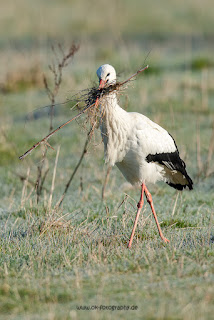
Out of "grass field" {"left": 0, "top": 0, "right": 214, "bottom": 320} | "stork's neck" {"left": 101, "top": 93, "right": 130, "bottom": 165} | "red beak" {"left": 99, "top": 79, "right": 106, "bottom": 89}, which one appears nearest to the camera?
"grass field" {"left": 0, "top": 0, "right": 214, "bottom": 320}

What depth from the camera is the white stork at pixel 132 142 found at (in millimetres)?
4711

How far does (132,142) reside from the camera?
4820 mm

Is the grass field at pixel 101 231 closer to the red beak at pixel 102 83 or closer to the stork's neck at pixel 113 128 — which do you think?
the stork's neck at pixel 113 128

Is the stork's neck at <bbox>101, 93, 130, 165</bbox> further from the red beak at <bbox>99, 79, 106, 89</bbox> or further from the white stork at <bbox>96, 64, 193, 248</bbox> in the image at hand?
the red beak at <bbox>99, 79, 106, 89</bbox>

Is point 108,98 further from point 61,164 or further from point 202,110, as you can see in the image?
point 202,110

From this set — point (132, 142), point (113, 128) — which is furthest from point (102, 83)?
point (132, 142)

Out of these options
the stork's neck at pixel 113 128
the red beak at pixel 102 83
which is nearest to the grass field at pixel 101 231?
the stork's neck at pixel 113 128

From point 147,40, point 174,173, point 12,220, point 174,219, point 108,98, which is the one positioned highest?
point 147,40

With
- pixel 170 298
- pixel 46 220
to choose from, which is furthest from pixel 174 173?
pixel 170 298

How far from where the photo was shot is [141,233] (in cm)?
469

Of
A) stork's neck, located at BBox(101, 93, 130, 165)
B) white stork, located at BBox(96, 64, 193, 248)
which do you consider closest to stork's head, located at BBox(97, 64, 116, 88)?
white stork, located at BBox(96, 64, 193, 248)

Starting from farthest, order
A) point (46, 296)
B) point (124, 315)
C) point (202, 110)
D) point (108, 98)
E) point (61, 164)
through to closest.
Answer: point (202, 110)
point (61, 164)
point (108, 98)
point (46, 296)
point (124, 315)

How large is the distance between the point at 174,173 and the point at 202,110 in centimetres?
499

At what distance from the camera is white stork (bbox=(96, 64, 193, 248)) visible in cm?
471
